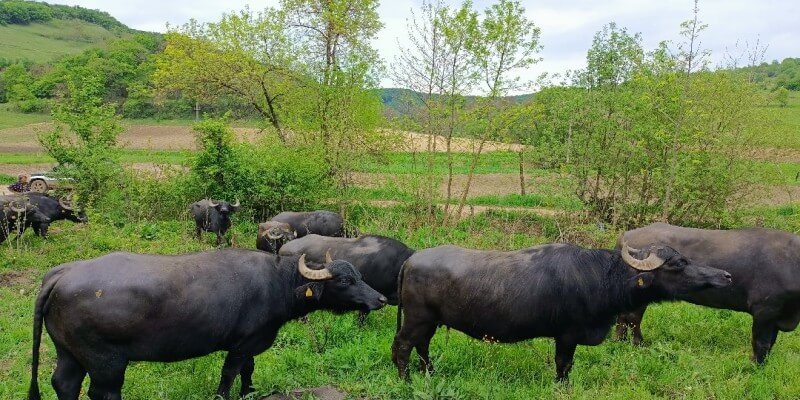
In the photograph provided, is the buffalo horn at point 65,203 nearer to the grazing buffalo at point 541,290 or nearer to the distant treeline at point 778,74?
the grazing buffalo at point 541,290

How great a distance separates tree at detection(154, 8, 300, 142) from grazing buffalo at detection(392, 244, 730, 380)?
47.5 ft

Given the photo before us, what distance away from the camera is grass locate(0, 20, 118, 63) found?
342 ft

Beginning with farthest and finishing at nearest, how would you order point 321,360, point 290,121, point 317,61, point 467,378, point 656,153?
point 317,61
point 290,121
point 656,153
point 321,360
point 467,378

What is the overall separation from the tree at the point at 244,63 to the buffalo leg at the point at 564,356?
15250mm

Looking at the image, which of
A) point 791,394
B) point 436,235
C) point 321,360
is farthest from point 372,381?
point 436,235

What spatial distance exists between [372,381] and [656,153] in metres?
11.4

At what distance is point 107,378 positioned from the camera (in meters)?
5.16

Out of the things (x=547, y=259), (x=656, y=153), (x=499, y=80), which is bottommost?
(x=547, y=259)

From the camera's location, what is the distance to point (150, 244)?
43.9 ft

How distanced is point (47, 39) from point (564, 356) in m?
145

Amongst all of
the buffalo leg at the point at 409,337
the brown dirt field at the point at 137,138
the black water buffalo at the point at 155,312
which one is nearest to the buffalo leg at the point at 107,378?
the black water buffalo at the point at 155,312

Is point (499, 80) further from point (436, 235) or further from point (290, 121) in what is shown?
point (290, 121)

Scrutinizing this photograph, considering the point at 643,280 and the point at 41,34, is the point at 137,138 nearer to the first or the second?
the point at 643,280

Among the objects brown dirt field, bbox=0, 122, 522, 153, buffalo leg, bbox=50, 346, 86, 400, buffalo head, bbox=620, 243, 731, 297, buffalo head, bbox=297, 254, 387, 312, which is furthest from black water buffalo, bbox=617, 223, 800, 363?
brown dirt field, bbox=0, 122, 522, 153
